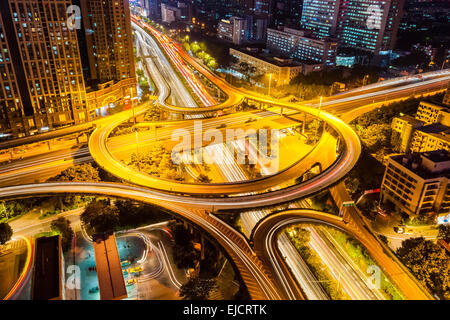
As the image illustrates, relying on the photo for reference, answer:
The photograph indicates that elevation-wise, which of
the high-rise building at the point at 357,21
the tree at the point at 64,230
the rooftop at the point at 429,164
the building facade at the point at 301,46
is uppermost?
the high-rise building at the point at 357,21

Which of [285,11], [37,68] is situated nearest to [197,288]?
[37,68]

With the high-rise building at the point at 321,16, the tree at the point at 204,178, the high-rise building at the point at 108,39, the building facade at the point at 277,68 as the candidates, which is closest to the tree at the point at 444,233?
the tree at the point at 204,178

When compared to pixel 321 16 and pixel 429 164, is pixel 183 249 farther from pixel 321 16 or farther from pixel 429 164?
pixel 321 16

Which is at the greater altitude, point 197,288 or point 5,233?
→ point 5,233

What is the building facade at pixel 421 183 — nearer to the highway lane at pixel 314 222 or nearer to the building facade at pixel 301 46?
the highway lane at pixel 314 222

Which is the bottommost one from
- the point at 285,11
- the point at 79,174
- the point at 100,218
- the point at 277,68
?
the point at 100,218

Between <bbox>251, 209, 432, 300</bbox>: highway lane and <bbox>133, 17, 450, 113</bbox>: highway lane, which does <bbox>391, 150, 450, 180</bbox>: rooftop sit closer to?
<bbox>251, 209, 432, 300</bbox>: highway lane
